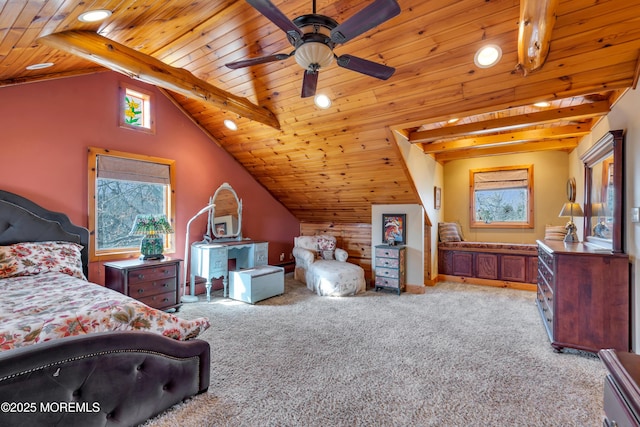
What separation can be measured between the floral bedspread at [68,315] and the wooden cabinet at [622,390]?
2.07m

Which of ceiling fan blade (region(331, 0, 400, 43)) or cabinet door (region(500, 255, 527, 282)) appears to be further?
cabinet door (region(500, 255, 527, 282))

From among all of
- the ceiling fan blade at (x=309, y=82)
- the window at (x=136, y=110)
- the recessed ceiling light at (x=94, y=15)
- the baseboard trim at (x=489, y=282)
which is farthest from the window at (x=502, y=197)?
the recessed ceiling light at (x=94, y=15)

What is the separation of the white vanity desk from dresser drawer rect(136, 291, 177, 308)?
0.56m

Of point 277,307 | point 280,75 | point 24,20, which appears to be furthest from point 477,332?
point 24,20

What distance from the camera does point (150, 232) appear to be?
11.9 feet

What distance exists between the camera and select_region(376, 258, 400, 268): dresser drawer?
15.5 feet

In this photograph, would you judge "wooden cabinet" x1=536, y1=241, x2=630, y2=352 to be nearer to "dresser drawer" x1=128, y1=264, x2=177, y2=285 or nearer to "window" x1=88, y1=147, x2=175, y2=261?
"dresser drawer" x1=128, y1=264, x2=177, y2=285

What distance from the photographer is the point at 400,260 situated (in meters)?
4.76

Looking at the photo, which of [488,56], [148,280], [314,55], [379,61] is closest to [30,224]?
[148,280]

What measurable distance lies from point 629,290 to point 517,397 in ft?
4.73

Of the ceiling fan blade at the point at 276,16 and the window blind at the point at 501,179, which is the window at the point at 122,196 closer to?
the ceiling fan blade at the point at 276,16

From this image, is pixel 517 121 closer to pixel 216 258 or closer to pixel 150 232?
pixel 216 258

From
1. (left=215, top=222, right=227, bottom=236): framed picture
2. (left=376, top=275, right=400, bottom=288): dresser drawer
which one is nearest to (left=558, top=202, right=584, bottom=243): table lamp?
(left=376, top=275, right=400, bottom=288): dresser drawer

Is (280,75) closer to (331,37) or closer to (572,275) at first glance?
(331,37)
